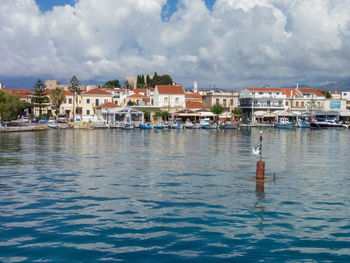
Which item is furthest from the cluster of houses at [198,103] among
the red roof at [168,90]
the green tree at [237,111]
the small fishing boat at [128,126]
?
the small fishing boat at [128,126]

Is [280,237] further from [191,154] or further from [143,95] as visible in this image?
[143,95]

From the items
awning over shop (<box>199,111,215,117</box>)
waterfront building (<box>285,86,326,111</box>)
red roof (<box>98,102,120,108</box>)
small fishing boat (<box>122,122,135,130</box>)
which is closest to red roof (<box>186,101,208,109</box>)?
awning over shop (<box>199,111,215,117</box>)

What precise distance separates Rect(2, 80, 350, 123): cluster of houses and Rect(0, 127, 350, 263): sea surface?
73157 millimetres

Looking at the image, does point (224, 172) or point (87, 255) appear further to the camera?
point (224, 172)

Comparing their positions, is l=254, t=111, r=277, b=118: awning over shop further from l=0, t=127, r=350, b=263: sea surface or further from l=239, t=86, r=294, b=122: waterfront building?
l=0, t=127, r=350, b=263: sea surface

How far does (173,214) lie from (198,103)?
92.9m

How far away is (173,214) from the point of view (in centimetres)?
1484

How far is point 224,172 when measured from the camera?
24438mm

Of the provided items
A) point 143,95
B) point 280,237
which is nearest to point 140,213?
point 280,237

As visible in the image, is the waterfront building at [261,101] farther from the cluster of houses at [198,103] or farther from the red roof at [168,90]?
the red roof at [168,90]

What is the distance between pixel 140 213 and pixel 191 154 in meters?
20.8

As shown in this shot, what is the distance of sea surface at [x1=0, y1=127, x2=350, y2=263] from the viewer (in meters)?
11.3

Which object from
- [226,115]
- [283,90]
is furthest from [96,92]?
[283,90]

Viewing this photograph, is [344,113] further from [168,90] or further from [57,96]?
[57,96]
